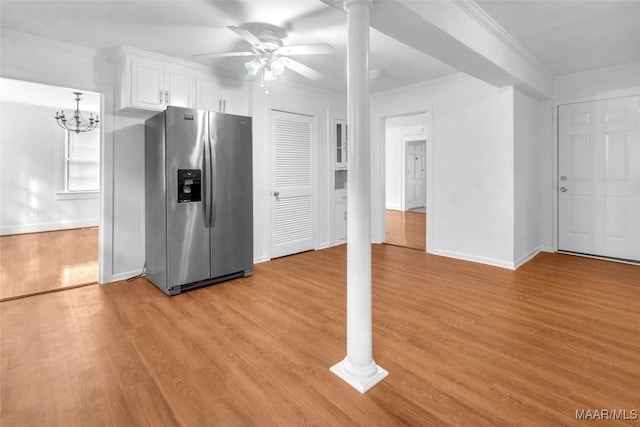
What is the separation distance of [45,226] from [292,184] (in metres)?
5.45

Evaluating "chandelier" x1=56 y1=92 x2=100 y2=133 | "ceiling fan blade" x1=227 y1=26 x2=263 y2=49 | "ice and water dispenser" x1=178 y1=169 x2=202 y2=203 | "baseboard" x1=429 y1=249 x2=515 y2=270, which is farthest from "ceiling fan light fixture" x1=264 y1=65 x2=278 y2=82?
"chandelier" x1=56 y1=92 x2=100 y2=133

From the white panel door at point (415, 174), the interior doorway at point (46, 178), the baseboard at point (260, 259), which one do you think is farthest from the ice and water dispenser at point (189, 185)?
the white panel door at point (415, 174)

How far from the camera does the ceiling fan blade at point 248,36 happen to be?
246 centimetres

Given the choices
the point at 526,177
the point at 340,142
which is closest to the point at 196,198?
the point at 340,142

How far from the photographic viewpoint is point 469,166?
430 cm

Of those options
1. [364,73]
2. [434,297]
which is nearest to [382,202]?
[434,297]

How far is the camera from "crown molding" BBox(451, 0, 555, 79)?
8.33ft

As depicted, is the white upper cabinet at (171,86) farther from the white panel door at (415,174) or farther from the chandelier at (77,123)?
the white panel door at (415,174)

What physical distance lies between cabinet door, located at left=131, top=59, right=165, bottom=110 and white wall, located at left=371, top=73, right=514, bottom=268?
325 centimetres

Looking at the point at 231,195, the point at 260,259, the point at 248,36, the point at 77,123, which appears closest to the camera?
the point at 248,36

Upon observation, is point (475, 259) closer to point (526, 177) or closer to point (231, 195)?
point (526, 177)

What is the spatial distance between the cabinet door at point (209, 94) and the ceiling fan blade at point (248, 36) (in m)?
1.36

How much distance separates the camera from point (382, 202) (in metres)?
5.39

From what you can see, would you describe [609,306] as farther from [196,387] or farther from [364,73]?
[196,387]
